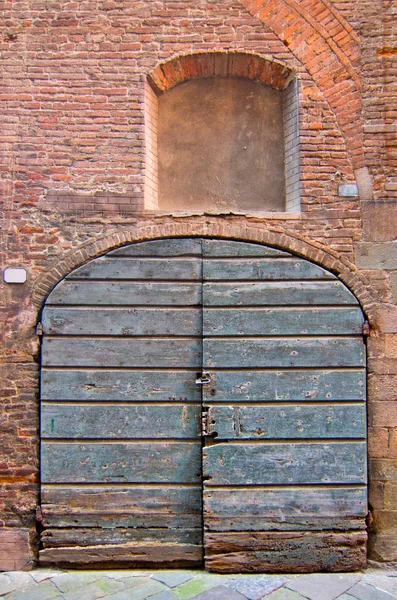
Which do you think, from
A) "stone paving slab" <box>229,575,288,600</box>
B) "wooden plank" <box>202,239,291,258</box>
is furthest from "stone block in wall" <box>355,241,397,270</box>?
"stone paving slab" <box>229,575,288,600</box>

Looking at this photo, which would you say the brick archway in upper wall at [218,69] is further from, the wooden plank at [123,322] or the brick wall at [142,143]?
the wooden plank at [123,322]

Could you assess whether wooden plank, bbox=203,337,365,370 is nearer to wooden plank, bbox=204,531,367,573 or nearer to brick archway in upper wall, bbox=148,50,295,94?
wooden plank, bbox=204,531,367,573

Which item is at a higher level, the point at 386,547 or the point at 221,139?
the point at 221,139

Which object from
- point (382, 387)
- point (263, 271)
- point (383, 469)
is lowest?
point (383, 469)

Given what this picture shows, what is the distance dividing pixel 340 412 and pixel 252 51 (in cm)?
307

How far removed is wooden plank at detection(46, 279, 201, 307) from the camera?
3889 mm

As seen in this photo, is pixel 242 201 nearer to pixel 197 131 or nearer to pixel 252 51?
A: pixel 197 131

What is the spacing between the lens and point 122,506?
12.5ft

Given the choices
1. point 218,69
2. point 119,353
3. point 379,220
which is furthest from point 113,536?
point 218,69

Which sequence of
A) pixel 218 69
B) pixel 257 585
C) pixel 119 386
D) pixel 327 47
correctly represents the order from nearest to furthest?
pixel 257 585
pixel 119 386
pixel 327 47
pixel 218 69

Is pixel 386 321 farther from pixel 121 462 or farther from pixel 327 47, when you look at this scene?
pixel 121 462

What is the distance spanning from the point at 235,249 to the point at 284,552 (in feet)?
8.06

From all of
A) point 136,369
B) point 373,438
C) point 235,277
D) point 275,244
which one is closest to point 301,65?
point 275,244

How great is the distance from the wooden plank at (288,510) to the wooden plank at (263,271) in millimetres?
1708
